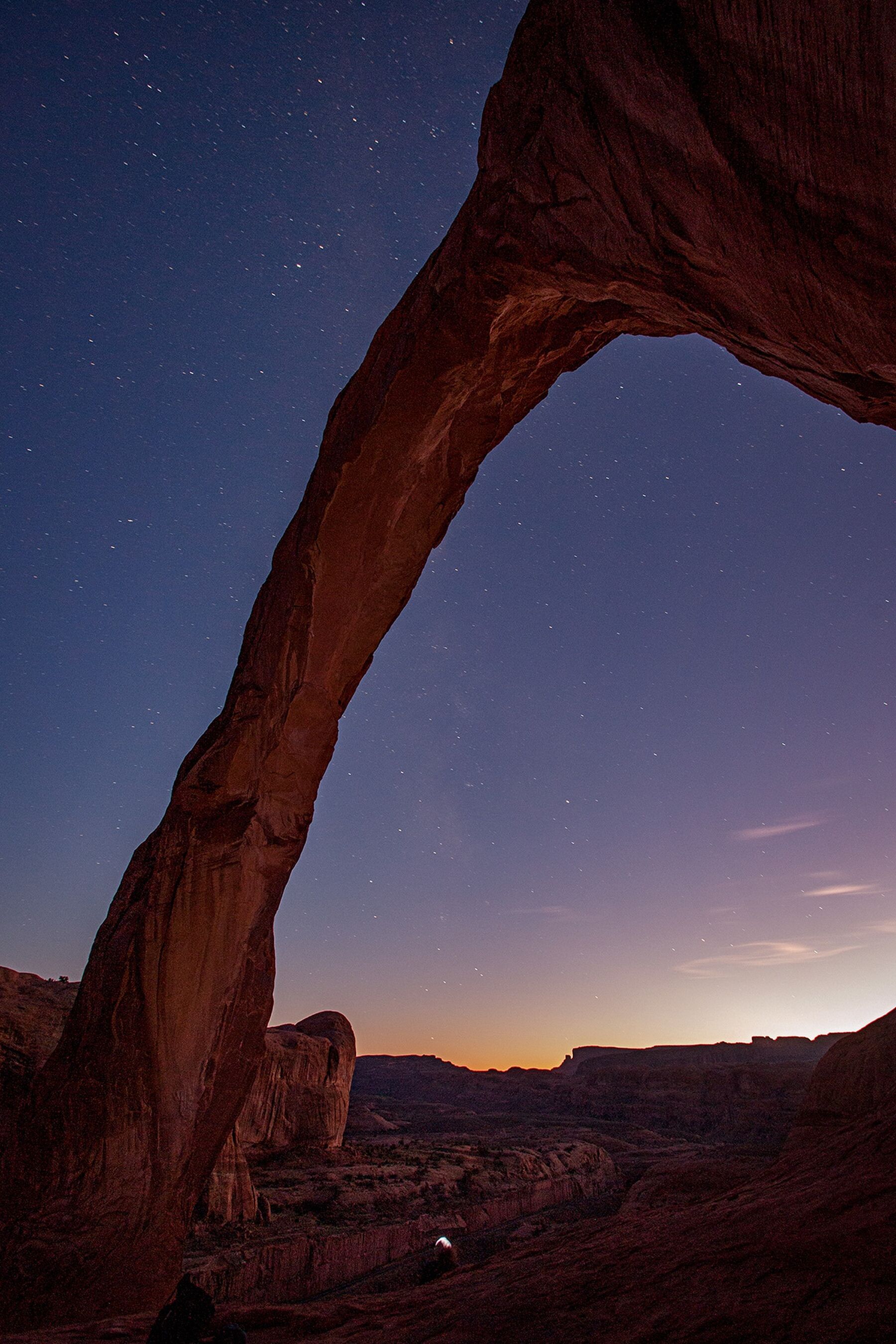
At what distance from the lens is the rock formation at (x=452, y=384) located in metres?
3.57

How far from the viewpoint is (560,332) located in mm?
8680

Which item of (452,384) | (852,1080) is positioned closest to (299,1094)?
(852,1080)

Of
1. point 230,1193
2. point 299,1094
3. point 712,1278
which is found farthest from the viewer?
point 299,1094

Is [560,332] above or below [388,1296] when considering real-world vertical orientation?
above

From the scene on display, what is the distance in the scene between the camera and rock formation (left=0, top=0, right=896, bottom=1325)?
11.7 ft

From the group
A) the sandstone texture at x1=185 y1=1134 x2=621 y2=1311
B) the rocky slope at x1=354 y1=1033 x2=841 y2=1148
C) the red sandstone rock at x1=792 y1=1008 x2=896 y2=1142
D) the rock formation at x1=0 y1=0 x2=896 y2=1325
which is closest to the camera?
the rock formation at x1=0 y1=0 x2=896 y2=1325

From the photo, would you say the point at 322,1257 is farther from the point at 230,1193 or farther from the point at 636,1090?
the point at 636,1090

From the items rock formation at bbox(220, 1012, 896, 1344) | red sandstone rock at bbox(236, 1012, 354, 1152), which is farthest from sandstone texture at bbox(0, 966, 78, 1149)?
red sandstone rock at bbox(236, 1012, 354, 1152)

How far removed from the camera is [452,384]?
826cm

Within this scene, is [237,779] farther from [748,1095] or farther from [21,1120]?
[748,1095]

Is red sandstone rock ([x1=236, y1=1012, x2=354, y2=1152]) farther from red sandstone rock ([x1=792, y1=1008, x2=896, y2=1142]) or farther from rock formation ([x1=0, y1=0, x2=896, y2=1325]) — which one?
red sandstone rock ([x1=792, y1=1008, x2=896, y2=1142])

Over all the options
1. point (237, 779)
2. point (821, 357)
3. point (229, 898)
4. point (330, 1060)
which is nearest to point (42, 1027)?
point (229, 898)

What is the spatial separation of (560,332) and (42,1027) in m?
13.9

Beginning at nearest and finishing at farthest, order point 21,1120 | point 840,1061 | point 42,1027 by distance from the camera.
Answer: point 21,1120 < point 840,1061 < point 42,1027
